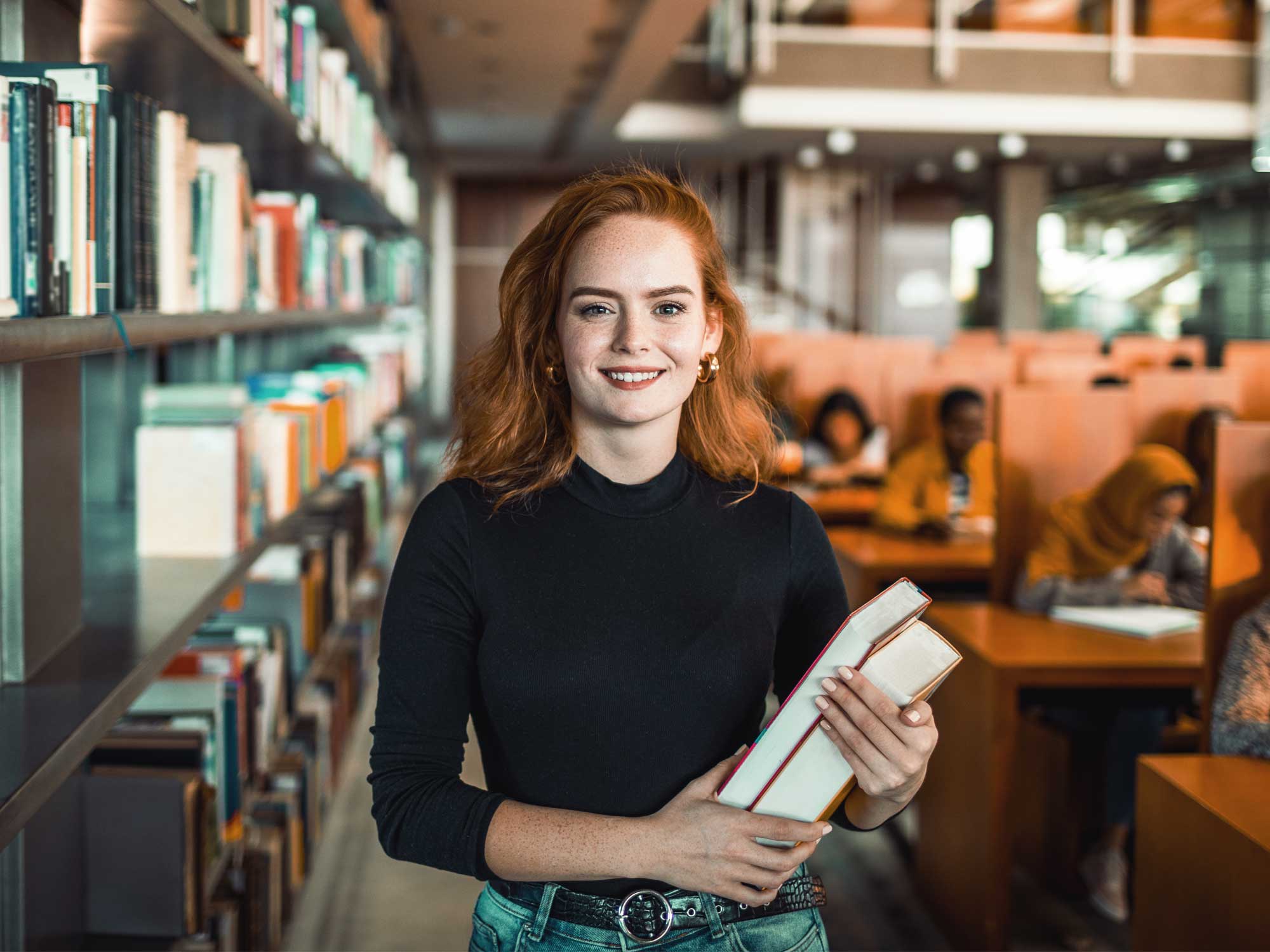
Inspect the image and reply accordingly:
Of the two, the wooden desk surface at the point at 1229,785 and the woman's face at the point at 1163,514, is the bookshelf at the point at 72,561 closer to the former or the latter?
the wooden desk surface at the point at 1229,785

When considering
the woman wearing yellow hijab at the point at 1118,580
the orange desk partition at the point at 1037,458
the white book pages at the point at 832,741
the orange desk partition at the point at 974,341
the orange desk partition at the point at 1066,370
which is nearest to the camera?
the white book pages at the point at 832,741

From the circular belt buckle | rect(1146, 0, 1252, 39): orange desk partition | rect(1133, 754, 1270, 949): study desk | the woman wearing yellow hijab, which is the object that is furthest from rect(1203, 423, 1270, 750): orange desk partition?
rect(1146, 0, 1252, 39): orange desk partition

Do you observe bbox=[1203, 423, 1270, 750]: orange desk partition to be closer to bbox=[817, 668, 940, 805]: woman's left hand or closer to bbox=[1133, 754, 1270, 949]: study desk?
bbox=[1133, 754, 1270, 949]: study desk

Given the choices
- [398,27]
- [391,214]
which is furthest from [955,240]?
[391,214]

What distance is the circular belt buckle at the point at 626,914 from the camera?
1.21 m

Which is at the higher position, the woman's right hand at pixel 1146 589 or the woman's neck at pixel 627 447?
the woman's neck at pixel 627 447

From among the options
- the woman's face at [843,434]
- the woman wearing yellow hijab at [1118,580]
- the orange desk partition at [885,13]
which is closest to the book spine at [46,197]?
the woman wearing yellow hijab at [1118,580]

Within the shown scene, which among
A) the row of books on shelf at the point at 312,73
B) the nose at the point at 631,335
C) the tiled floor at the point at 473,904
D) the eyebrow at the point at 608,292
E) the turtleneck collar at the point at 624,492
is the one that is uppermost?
the row of books on shelf at the point at 312,73

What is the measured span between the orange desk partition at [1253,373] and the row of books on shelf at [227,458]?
9.88 feet

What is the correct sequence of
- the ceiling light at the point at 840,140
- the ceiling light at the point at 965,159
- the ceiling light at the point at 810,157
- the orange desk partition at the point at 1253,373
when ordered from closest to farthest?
1. the orange desk partition at the point at 1253,373
2. the ceiling light at the point at 840,140
3. the ceiling light at the point at 965,159
4. the ceiling light at the point at 810,157

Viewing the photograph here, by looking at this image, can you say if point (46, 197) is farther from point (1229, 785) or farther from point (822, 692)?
point (1229, 785)

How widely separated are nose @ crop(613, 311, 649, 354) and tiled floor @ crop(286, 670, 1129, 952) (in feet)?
6.19

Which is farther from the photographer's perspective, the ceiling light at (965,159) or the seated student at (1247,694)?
the ceiling light at (965,159)

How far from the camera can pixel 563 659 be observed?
123 centimetres
